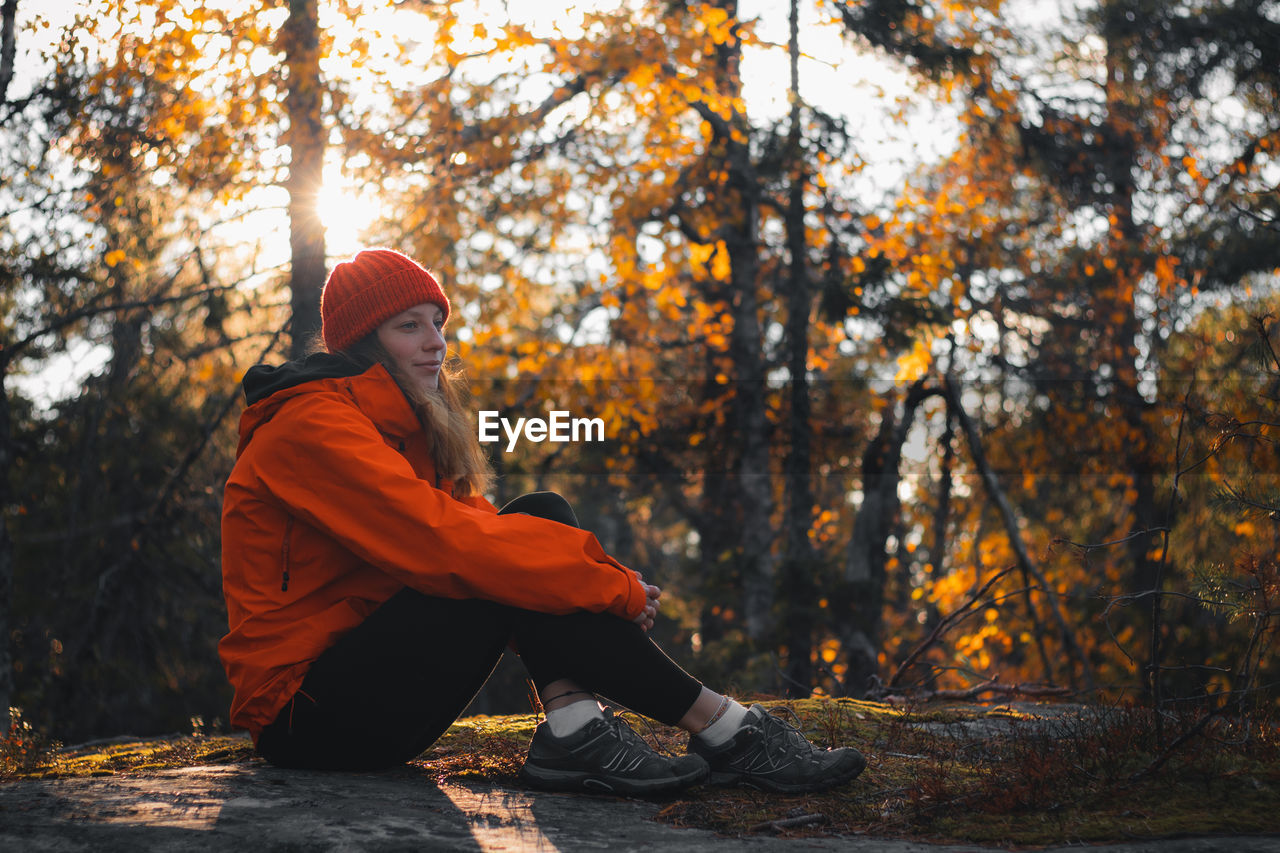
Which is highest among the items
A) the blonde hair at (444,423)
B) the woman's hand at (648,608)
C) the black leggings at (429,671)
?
the blonde hair at (444,423)

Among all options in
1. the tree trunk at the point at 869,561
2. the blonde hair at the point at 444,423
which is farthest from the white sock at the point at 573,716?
the tree trunk at the point at 869,561

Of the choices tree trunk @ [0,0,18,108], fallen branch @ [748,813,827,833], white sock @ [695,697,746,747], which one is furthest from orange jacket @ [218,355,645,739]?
tree trunk @ [0,0,18,108]

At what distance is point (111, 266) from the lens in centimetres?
654

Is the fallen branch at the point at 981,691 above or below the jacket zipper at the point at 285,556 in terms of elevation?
below

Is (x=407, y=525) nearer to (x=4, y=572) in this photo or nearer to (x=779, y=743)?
(x=779, y=743)

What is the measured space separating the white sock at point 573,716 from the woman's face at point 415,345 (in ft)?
2.91

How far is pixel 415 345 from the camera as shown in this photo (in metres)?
2.69

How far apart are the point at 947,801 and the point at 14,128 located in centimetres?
599

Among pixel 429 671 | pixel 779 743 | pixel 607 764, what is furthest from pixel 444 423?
pixel 779 743

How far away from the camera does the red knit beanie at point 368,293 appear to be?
269 centimetres

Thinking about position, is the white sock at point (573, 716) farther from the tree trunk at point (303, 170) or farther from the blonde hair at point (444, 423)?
the tree trunk at point (303, 170)

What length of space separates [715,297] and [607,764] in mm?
9425

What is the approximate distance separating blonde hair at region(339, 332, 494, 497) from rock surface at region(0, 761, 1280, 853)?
0.78 metres

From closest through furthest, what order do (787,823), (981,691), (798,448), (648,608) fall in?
1. (787,823)
2. (648,608)
3. (981,691)
4. (798,448)
